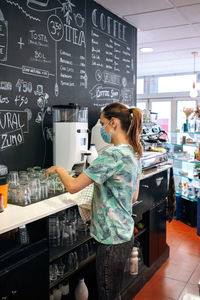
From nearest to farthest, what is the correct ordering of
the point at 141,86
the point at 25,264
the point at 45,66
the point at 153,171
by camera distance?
the point at 25,264
the point at 45,66
the point at 153,171
the point at 141,86

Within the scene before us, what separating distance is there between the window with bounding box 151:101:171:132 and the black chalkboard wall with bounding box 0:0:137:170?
15.1 ft

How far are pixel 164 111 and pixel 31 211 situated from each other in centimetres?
658

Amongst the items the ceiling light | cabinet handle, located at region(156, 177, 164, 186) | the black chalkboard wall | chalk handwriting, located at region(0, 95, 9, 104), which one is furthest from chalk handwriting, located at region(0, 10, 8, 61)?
the ceiling light

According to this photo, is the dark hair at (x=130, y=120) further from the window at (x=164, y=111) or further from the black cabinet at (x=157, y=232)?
the window at (x=164, y=111)

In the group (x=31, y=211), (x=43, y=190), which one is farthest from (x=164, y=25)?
(x=31, y=211)

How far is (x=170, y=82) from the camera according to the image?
7828mm

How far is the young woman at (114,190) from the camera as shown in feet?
5.65

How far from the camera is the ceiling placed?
3.14 m

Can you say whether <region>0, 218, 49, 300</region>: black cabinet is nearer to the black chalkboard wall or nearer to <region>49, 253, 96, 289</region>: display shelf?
<region>49, 253, 96, 289</region>: display shelf

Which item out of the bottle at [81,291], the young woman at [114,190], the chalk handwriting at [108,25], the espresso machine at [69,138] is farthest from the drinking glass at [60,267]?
the chalk handwriting at [108,25]

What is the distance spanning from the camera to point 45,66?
2.59 meters

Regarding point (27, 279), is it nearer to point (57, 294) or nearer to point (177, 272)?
point (57, 294)

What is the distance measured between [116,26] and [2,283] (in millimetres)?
2884

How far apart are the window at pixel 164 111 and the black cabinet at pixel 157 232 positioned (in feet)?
14.9
